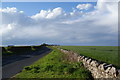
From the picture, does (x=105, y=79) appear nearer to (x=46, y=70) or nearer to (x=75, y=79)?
(x=75, y=79)

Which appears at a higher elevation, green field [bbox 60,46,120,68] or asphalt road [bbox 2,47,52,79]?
green field [bbox 60,46,120,68]

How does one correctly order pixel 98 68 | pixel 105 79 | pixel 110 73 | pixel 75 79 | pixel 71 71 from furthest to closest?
pixel 71 71
pixel 75 79
pixel 98 68
pixel 105 79
pixel 110 73

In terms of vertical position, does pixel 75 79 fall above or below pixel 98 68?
below

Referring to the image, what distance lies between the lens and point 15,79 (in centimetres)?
1123

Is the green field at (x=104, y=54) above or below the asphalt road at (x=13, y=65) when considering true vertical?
above

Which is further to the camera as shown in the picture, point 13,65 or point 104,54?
point 13,65

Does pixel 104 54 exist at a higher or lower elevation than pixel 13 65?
higher

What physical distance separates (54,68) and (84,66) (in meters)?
2.56

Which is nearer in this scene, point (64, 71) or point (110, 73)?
point (110, 73)

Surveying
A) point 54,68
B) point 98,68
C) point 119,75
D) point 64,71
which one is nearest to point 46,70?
point 54,68

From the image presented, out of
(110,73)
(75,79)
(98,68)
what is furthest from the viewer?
(75,79)

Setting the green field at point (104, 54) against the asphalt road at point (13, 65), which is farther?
the asphalt road at point (13, 65)

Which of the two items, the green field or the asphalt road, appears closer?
the green field

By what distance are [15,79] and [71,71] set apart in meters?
3.96
